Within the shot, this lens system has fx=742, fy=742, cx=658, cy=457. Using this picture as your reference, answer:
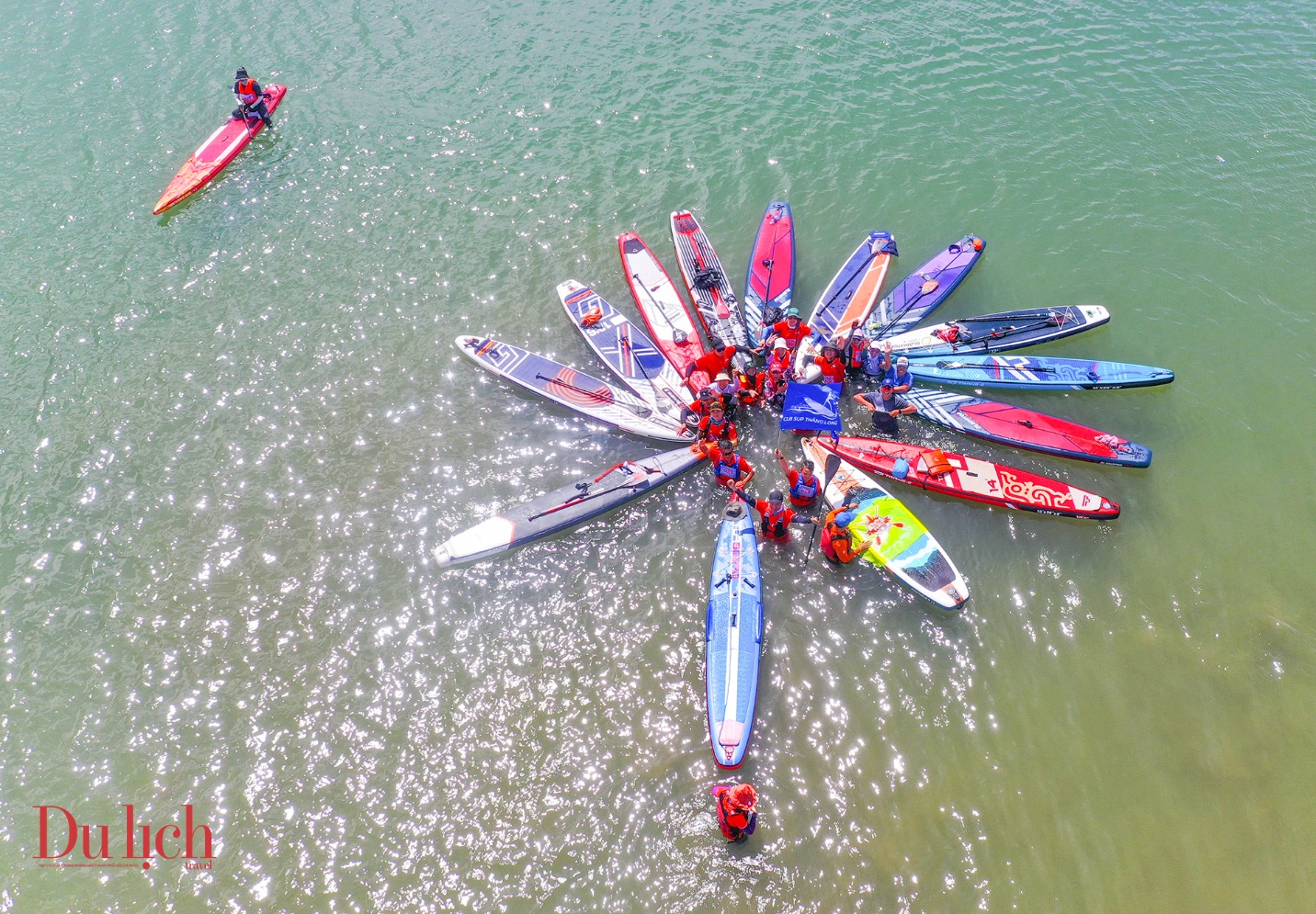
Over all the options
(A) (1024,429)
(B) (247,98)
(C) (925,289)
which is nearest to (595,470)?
(A) (1024,429)

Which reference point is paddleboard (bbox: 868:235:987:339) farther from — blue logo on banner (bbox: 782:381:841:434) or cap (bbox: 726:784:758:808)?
cap (bbox: 726:784:758:808)

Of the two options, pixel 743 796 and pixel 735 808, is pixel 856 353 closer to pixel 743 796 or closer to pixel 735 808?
pixel 743 796

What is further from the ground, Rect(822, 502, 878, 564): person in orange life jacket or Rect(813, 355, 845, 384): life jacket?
Rect(813, 355, 845, 384): life jacket

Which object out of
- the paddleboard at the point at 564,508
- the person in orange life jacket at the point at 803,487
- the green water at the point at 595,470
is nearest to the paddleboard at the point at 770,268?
the green water at the point at 595,470

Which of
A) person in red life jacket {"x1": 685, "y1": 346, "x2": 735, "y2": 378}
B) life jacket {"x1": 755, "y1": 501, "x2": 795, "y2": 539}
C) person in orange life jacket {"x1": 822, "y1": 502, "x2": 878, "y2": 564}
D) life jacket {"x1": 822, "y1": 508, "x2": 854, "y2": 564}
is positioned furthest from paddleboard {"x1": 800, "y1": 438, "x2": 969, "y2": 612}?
person in red life jacket {"x1": 685, "y1": 346, "x2": 735, "y2": 378}

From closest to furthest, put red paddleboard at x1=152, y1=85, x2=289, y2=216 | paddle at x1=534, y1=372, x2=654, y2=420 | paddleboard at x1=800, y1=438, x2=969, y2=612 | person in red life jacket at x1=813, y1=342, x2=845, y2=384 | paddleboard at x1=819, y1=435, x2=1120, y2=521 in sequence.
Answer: paddleboard at x1=800, y1=438, x2=969, y2=612 → paddleboard at x1=819, y1=435, x2=1120, y2=521 → person in red life jacket at x1=813, y1=342, x2=845, y2=384 → paddle at x1=534, y1=372, x2=654, y2=420 → red paddleboard at x1=152, y1=85, x2=289, y2=216

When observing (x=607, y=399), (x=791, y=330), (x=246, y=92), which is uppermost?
(x=246, y=92)
